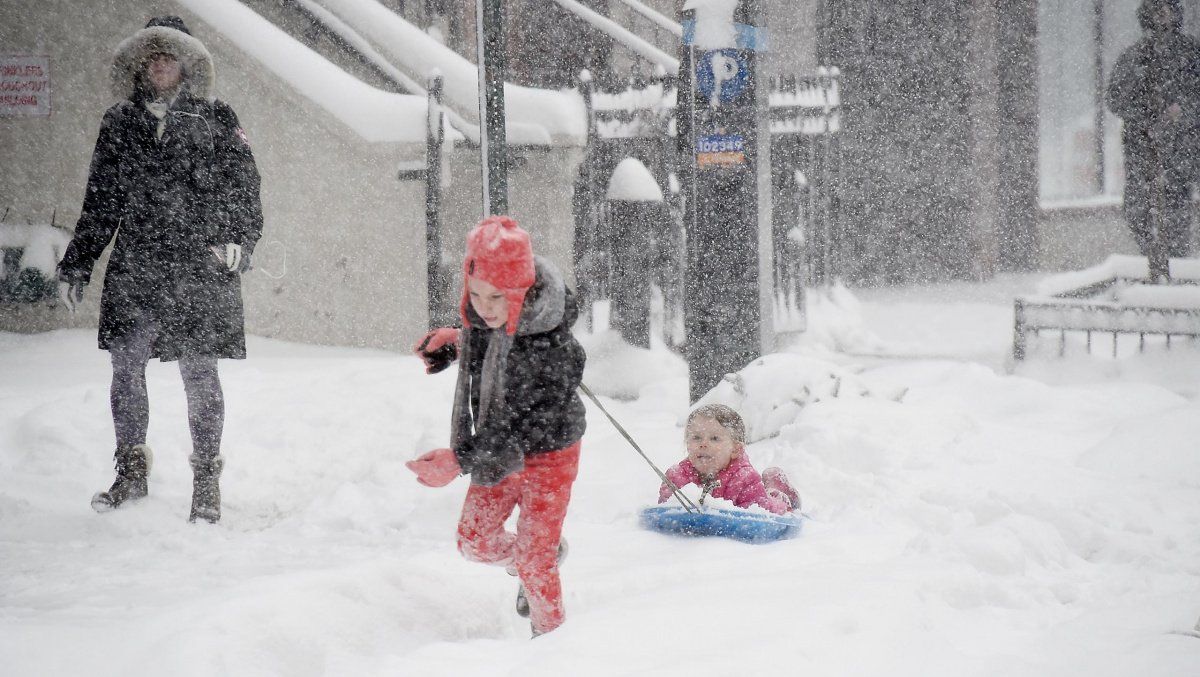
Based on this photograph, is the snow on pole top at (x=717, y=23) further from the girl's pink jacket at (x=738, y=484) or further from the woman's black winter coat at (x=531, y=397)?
the woman's black winter coat at (x=531, y=397)

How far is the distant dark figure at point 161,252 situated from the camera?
172 inches

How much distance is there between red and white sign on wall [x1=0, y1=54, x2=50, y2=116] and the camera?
8.30 m

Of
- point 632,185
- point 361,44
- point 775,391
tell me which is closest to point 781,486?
point 775,391

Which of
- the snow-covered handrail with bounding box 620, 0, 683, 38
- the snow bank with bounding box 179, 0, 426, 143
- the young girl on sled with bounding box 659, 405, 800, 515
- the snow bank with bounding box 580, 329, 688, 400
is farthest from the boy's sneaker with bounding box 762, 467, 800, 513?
the snow-covered handrail with bounding box 620, 0, 683, 38

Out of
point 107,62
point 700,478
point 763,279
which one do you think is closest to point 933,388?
point 763,279

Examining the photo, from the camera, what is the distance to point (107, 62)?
8.22 m

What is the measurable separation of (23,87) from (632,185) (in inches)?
205

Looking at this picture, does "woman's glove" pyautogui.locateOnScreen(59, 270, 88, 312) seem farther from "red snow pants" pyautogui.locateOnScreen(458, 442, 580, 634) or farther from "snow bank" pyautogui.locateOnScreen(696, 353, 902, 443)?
"snow bank" pyautogui.locateOnScreen(696, 353, 902, 443)

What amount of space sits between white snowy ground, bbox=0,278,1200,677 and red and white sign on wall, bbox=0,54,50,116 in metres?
2.29

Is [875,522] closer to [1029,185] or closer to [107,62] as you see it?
[107,62]

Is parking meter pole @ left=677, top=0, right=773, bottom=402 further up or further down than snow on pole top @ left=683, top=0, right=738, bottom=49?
further down

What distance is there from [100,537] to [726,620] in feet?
9.49

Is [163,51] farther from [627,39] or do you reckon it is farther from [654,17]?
[654,17]

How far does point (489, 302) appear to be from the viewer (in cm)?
278
